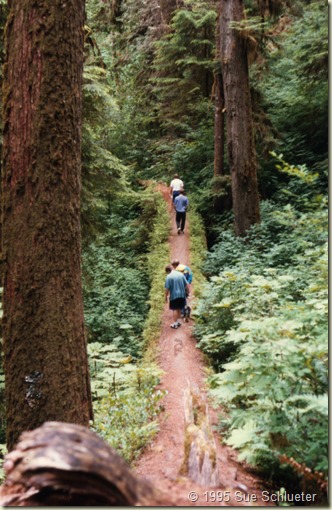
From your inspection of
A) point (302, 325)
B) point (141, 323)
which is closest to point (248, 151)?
point (141, 323)

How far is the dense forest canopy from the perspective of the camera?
3.94 m

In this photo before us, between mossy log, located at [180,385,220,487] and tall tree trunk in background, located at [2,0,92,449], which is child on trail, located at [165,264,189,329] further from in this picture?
tall tree trunk in background, located at [2,0,92,449]

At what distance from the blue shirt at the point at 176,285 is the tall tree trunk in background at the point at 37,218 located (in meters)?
6.11

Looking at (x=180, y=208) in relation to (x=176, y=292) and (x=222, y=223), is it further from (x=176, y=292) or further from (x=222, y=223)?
(x=176, y=292)

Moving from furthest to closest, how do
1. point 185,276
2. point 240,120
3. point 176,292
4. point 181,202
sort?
1. point 181,202
2. point 240,120
3. point 185,276
4. point 176,292

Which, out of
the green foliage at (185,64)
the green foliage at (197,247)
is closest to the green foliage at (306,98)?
the green foliage at (185,64)

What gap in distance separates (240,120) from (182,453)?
420 inches

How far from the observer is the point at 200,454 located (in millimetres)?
3945

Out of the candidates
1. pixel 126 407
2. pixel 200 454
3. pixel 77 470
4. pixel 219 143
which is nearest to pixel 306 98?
pixel 219 143

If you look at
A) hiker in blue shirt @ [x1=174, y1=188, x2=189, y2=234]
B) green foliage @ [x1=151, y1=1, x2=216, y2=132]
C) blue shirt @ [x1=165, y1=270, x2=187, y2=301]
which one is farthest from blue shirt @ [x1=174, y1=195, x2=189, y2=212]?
green foliage @ [x1=151, y1=1, x2=216, y2=132]

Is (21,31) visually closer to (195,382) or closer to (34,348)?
(34,348)

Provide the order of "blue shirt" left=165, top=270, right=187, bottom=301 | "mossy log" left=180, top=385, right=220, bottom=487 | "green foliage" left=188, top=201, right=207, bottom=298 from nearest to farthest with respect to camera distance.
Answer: "mossy log" left=180, top=385, right=220, bottom=487, "blue shirt" left=165, top=270, right=187, bottom=301, "green foliage" left=188, top=201, right=207, bottom=298

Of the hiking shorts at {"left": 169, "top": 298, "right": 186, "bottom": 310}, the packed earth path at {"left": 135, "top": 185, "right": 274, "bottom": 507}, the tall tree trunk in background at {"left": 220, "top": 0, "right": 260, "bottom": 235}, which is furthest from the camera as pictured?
the tall tree trunk in background at {"left": 220, "top": 0, "right": 260, "bottom": 235}

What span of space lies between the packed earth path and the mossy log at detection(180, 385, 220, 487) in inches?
3.3
